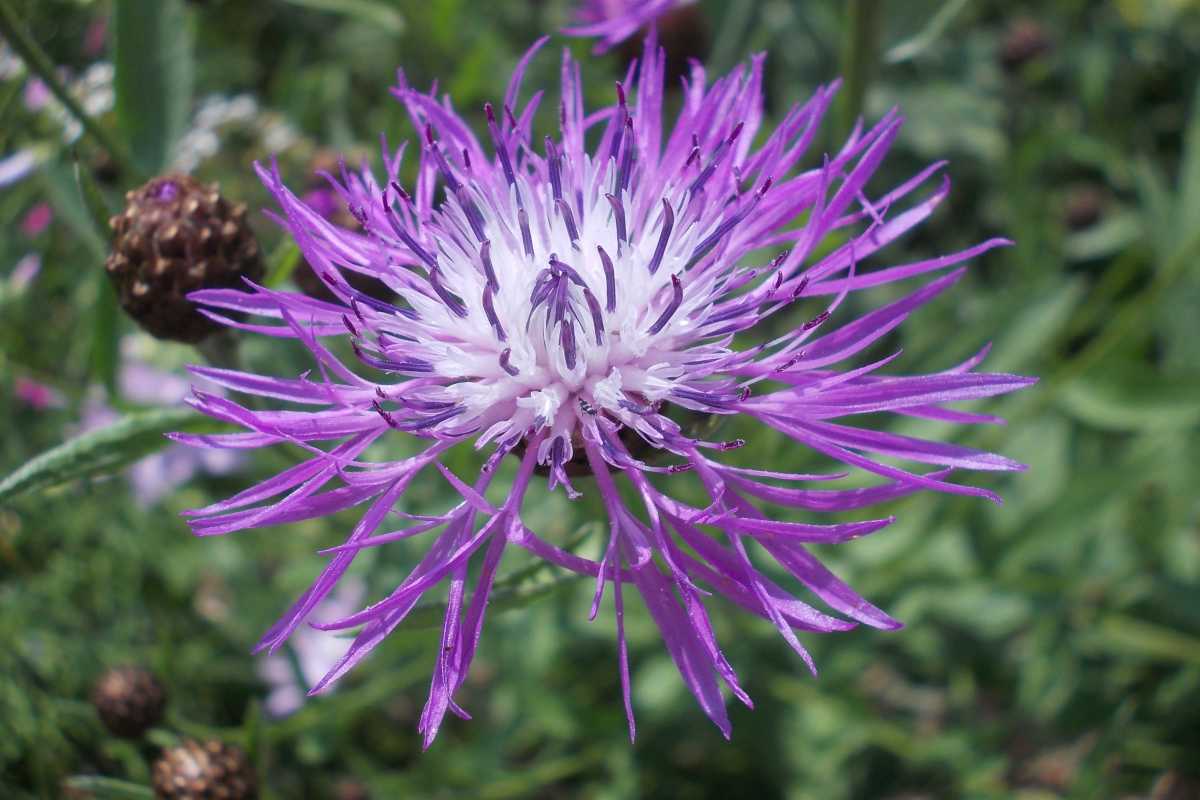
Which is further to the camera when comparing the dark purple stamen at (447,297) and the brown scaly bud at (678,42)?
the brown scaly bud at (678,42)

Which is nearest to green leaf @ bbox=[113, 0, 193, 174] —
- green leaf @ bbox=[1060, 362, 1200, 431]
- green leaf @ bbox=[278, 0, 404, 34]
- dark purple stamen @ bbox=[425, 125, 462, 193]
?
green leaf @ bbox=[278, 0, 404, 34]

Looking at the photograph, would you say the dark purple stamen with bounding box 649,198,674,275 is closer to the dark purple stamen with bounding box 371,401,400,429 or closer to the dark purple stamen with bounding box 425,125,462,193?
the dark purple stamen with bounding box 425,125,462,193

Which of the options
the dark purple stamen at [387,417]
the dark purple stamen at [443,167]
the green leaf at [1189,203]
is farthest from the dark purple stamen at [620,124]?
the green leaf at [1189,203]

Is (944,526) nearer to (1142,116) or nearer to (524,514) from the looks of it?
(524,514)

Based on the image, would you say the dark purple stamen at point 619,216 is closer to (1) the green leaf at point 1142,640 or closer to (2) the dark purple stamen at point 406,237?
(2) the dark purple stamen at point 406,237

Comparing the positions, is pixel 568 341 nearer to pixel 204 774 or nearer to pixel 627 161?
pixel 627 161

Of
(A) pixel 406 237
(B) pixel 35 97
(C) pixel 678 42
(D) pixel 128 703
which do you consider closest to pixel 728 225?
(A) pixel 406 237
